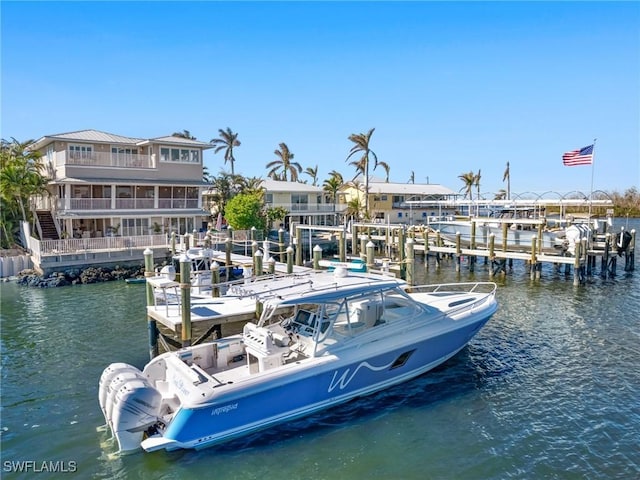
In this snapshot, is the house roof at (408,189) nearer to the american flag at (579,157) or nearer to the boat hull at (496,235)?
the boat hull at (496,235)

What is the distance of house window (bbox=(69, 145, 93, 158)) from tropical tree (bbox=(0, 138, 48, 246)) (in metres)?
2.64

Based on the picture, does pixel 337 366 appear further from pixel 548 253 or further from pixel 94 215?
pixel 94 215

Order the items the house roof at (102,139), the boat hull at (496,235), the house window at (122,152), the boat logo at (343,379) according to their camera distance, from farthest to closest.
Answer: the house window at (122,152) < the house roof at (102,139) < the boat hull at (496,235) < the boat logo at (343,379)

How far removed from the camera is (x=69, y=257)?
88.0 ft

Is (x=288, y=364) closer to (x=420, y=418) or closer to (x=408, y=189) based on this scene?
(x=420, y=418)

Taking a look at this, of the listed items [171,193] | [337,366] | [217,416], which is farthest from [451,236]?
[217,416]

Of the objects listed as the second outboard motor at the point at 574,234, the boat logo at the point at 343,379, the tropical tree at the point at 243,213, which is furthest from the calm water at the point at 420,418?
the tropical tree at the point at 243,213

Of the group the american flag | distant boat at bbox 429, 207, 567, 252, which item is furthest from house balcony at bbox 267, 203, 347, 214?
the american flag

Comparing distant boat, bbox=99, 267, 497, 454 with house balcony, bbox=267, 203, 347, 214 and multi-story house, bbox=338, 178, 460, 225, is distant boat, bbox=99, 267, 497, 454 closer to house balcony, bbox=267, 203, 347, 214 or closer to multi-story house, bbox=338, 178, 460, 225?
Answer: house balcony, bbox=267, 203, 347, 214

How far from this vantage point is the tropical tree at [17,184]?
29594 millimetres

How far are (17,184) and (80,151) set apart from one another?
4.46 meters

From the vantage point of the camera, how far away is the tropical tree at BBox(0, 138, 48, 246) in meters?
29.6

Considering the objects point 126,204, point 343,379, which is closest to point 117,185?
point 126,204

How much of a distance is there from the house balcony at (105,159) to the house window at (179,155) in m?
0.94
